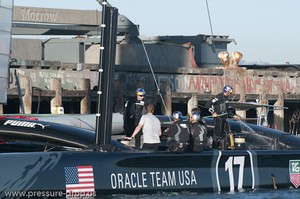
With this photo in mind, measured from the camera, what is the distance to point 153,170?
1452 centimetres

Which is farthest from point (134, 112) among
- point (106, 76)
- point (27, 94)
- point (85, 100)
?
point (85, 100)

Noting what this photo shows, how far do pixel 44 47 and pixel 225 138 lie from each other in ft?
62.7

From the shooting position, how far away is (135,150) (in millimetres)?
14797

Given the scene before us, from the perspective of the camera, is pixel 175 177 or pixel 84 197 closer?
pixel 84 197

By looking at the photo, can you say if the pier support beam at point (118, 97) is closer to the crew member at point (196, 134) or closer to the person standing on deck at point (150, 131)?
the crew member at point (196, 134)

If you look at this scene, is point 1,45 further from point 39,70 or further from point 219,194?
point 39,70

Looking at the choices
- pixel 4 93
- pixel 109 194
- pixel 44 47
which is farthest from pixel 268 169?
pixel 44 47

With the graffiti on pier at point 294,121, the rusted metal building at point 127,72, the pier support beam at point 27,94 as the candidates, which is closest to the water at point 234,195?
the rusted metal building at point 127,72

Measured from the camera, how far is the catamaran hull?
1347 cm

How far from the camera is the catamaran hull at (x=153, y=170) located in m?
13.5

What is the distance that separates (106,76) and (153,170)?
58.6 inches

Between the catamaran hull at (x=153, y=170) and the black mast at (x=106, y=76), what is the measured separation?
31 centimetres

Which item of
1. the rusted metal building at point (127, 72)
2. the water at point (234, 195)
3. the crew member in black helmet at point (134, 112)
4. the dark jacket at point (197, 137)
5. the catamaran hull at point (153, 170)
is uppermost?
the rusted metal building at point (127, 72)

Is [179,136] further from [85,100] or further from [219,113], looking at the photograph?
[85,100]
